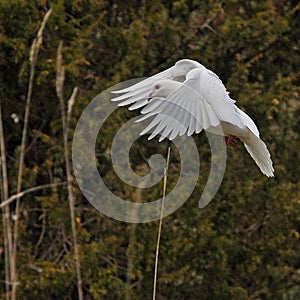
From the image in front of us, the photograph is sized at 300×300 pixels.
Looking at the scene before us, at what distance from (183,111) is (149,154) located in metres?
1.79

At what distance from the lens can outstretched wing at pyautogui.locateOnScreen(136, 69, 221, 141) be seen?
116 inches

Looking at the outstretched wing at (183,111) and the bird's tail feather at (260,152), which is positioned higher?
the outstretched wing at (183,111)

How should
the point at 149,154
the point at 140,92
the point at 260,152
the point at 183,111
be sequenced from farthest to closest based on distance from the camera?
the point at 149,154 → the point at 260,152 → the point at 140,92 → the point at 183,111

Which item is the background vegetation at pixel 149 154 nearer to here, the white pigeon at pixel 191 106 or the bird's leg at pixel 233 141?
the bird's leg at pixel 233 141

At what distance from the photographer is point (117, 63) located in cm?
473

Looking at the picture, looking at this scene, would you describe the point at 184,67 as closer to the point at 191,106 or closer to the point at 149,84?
the point at 149,84

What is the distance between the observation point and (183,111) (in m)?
3.04

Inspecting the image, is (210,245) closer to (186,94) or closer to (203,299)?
(203,299)

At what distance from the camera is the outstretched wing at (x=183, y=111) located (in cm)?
294

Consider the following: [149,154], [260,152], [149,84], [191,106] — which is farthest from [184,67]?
[149,154]

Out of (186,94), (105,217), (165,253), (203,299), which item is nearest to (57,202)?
(105,217)

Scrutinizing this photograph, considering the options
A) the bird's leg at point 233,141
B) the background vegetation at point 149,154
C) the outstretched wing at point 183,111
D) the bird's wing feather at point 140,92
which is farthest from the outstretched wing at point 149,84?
the background vegetation at point 149,154

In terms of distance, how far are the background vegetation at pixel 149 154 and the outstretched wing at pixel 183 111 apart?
139cm

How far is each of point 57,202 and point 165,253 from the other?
61cm
